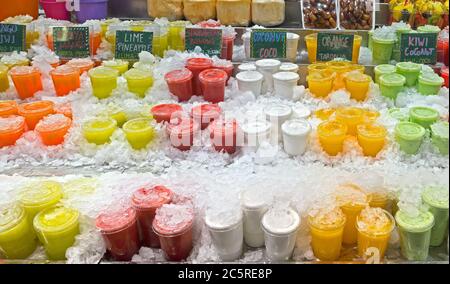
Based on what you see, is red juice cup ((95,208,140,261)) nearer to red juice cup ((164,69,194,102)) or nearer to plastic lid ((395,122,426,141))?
red juice cup ((164,69,194,102))

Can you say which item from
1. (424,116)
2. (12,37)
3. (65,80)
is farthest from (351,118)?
(12,37)

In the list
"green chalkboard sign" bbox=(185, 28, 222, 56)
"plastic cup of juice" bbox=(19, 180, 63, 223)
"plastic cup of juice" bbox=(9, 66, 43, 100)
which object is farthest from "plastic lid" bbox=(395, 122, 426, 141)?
"plastic cup of juice" bbox=(9, 66, 43, 100)

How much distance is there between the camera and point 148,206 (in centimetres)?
152

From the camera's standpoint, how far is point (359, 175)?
5.34 feet

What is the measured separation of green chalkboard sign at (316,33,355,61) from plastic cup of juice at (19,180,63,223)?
165 centimetres

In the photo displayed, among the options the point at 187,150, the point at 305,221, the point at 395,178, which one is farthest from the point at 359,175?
the point at 187,150

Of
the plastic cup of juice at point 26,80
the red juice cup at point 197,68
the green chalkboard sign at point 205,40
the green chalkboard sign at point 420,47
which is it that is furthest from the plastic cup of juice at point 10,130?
the green chalkboard sign at point 420,47

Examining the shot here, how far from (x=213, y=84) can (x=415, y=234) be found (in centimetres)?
123

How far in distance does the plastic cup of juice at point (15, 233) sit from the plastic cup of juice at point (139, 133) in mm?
556

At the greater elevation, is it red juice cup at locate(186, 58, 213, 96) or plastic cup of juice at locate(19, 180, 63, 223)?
red juice cup at locate(186, 58, 213, 96)

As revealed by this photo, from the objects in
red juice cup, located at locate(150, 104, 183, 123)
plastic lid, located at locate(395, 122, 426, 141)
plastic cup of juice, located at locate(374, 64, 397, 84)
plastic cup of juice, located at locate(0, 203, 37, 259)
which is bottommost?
plastic cup of juice, located at locate(0, 203, 37, 259)

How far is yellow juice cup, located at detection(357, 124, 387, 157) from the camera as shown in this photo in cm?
183

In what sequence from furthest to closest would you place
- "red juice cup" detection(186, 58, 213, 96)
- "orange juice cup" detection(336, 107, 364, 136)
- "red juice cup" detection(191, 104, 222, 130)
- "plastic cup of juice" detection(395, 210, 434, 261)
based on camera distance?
1. "red juice cup" detection(186, 58, 213, 96)
2. "red juice cup" detection(191, 104, 222, 130)
3. "orange juice cup" detection(336, 107, 364, 136)
4. "plastic cup of juice" detection(395, 210, 434, 261)

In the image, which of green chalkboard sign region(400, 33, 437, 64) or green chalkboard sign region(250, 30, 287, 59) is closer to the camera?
green chalkboard sign region(400, 33, 437, 64)
